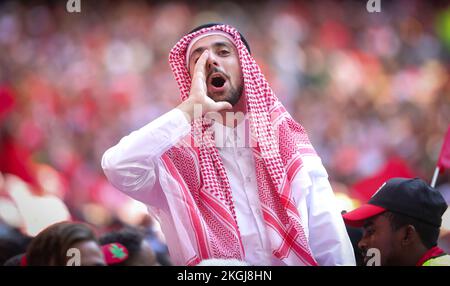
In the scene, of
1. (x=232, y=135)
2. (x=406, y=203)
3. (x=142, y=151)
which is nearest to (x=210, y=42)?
(x=232, y=135)

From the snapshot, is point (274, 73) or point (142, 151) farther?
point (274, 73)

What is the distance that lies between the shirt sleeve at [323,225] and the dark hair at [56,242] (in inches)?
35.8

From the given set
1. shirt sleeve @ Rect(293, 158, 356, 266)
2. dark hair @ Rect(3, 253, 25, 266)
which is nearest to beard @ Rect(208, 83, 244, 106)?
shirt sleeve @ Rect(293, 158, 356, 266)

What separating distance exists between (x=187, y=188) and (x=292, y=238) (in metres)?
0.47

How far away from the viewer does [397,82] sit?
13.1ft

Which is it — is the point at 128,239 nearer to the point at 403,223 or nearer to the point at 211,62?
the point at 211,62

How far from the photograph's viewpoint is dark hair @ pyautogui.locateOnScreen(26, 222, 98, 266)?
3.77 metres

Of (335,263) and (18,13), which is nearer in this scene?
(335,263)

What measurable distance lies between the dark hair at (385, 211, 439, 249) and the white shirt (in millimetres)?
212

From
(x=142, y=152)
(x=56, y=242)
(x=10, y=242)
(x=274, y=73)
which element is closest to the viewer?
(x=142, y=152)

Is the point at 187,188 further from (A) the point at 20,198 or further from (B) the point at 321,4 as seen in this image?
(B) the point at 321,4

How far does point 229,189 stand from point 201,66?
1.70ft

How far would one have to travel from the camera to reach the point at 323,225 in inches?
145
